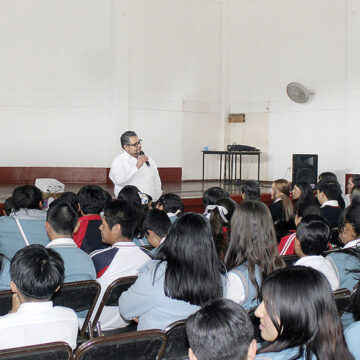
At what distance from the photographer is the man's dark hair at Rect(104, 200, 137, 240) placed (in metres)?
3.14

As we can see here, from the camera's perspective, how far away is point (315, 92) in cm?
1036

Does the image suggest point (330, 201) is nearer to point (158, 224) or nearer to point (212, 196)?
point (212, 196)

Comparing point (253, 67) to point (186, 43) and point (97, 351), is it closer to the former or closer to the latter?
point (186, 43)

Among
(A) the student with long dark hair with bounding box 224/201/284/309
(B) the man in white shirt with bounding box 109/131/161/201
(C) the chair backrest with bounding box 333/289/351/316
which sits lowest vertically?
(C) the chair backrest with bounding box 333/289/351/316

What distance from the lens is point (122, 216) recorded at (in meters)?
3.14

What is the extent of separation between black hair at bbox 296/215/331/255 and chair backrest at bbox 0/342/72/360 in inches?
65.7

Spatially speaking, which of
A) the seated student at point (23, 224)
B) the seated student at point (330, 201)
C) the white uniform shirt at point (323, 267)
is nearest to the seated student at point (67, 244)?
the seated student at point (23, 224)

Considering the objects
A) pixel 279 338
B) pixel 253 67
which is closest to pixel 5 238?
pixel 279 338

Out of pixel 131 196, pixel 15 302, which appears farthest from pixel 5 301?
pixel 131 196

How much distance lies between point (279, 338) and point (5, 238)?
237cm

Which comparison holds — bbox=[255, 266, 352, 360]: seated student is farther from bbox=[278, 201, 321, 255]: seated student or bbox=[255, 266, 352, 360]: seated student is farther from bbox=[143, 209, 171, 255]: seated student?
bbox=[278, 201, 321, 255]: seated student

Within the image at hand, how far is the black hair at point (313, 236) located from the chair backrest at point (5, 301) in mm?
1636

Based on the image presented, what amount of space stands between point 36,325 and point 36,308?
0.22ft

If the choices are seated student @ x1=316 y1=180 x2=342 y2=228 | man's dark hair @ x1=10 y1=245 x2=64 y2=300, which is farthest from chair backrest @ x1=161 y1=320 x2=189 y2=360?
seated student @ x1=316 y1=180 x2=342 y2=228
